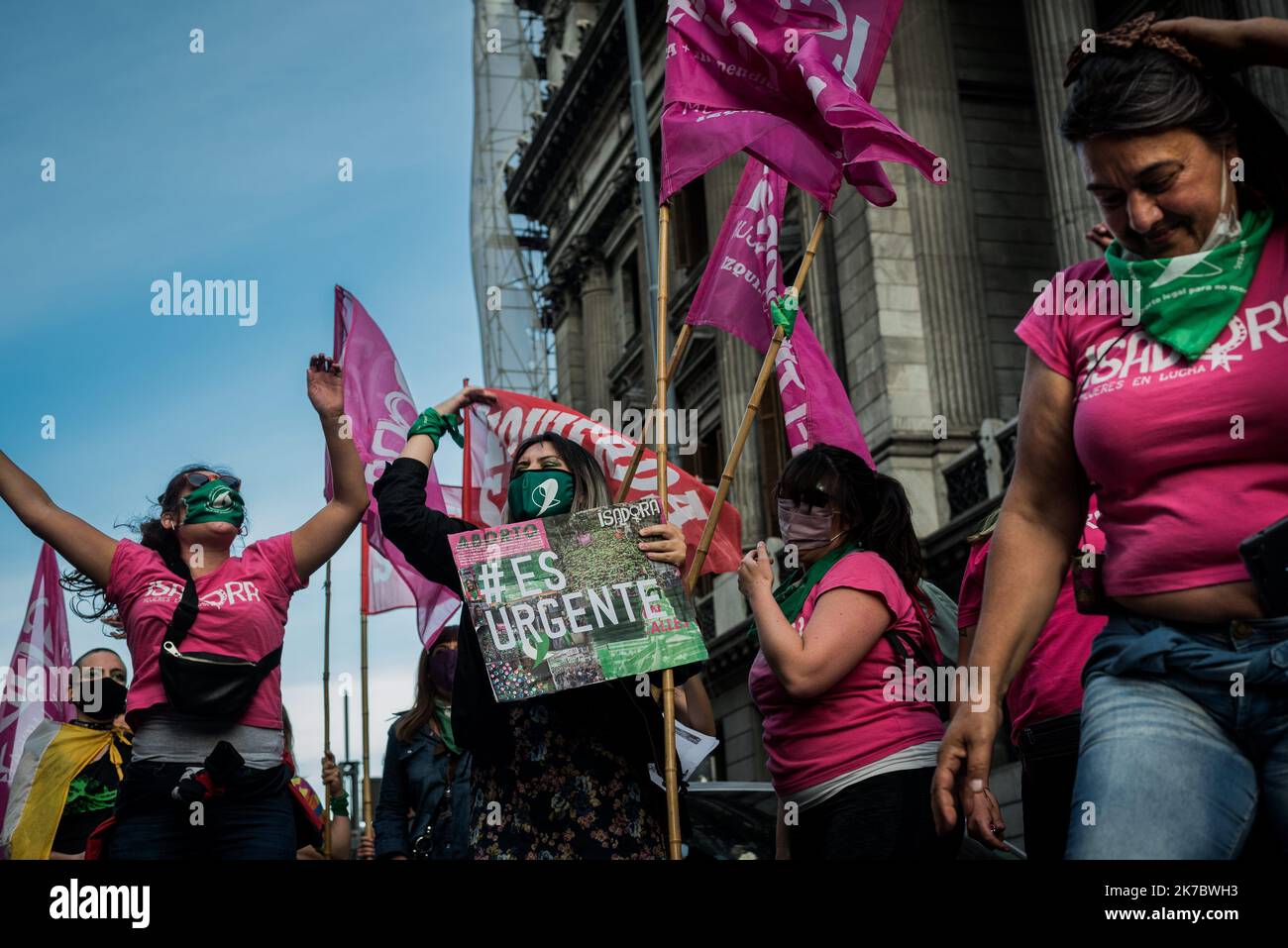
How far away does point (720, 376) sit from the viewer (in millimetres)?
25688

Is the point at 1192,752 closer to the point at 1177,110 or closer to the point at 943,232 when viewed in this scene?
the point at 1177,110

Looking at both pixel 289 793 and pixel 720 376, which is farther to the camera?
pixel 720 376

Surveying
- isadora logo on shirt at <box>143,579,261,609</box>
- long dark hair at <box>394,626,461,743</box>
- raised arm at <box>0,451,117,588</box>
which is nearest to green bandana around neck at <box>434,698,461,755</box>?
long dark hair at <box>394,626,461,743</box>

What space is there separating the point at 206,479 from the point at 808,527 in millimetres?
1966

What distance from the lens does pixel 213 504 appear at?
4.77m

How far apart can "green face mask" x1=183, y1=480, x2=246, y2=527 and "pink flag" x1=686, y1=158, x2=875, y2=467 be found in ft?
7.32

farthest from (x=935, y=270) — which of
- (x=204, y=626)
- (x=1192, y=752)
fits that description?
(x=1192, y=752)

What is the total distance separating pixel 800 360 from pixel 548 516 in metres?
2.39

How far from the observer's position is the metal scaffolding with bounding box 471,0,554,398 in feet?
125

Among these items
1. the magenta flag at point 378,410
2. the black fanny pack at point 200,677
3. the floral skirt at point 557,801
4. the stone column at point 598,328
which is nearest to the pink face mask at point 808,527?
the floral skirt at point 557,801

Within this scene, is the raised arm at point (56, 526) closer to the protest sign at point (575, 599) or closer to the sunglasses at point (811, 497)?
the protest sign at point (575, 599)

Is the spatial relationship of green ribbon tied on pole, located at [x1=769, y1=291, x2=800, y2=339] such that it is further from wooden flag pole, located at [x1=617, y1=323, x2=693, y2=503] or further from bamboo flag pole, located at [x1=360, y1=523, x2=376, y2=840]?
bamboo flag pole, located at [x1=360, y1=523, x2=376, y2=840]
